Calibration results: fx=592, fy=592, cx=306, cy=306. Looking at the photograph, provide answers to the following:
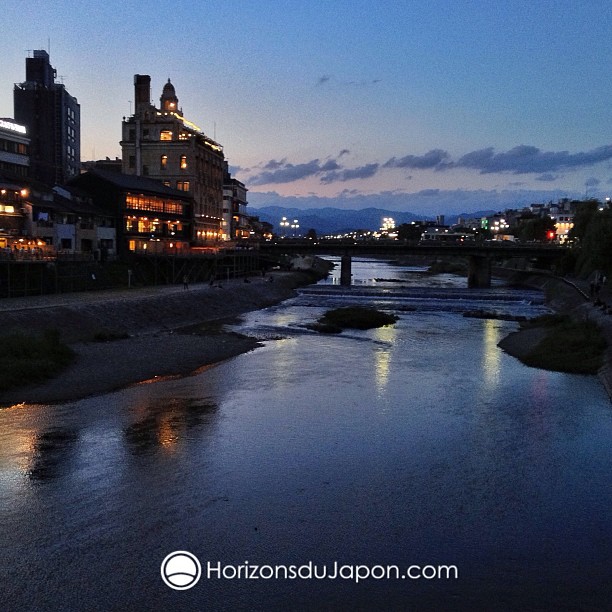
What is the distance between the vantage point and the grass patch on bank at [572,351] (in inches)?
1341

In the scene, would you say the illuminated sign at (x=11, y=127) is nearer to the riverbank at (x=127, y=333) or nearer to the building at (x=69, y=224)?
the building at (x=69, y=224)

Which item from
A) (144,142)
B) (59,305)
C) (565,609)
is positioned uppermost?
(144,142)

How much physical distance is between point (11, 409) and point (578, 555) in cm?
2084

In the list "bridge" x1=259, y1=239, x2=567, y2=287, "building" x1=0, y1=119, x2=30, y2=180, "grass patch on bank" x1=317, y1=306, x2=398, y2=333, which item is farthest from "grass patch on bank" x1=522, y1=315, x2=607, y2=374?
"bridge" x1=259, y1=239, x2=567, y2=287

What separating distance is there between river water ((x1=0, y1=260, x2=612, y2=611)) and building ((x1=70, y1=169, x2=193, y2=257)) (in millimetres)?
49472

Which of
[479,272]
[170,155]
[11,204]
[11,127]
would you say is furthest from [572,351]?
[170,155]

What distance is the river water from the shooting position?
1229 centimetres

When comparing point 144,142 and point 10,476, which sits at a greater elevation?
point 144,142

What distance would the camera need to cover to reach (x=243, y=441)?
68.3 ft

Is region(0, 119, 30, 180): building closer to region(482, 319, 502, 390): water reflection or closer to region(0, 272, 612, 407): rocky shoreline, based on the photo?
region(0, 272, 612, 407): rocky shoreline

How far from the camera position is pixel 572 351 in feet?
120

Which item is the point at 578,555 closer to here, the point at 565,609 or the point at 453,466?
the point at 565,609

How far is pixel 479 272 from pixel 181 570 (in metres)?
95.1

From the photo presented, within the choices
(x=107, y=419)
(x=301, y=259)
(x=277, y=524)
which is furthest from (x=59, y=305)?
(x=301, y=259)
